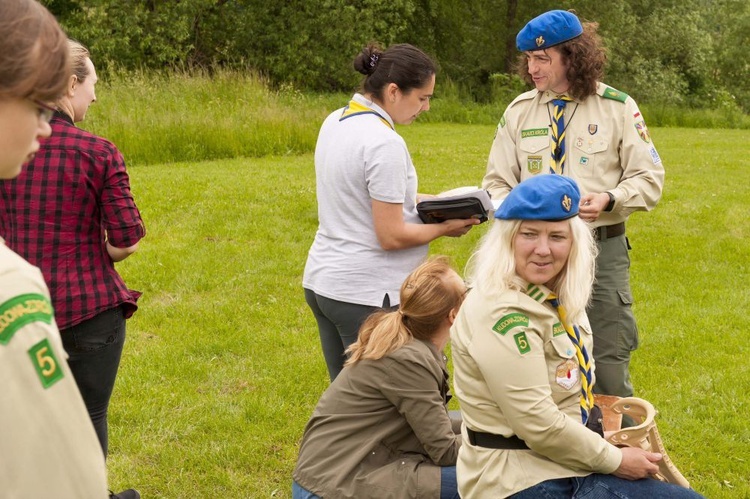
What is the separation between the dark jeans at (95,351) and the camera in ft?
10.9

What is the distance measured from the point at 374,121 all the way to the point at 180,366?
278 centimetres

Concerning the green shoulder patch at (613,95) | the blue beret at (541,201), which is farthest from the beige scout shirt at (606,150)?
the blue beret at (541,201)

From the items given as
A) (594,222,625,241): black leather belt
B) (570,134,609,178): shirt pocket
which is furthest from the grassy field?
(570,134,609,178): shirt pocket

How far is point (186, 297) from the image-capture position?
7176 millimetres

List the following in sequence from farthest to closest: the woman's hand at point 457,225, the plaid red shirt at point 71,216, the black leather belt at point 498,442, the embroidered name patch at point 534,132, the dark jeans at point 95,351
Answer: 1. the embroidered name patch at point 534,132
2. the woman's hand at point 457,225
3. the dark jeans at point 95,351
4. the plaid red shirt at point 71,216
5. the black leather belt at point 498,442

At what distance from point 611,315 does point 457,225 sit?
34.1 inches

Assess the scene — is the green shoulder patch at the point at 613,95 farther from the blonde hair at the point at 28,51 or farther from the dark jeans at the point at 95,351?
the blonde hair at the point at 28,51

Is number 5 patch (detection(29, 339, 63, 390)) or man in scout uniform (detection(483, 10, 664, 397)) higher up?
number 5 patch (detection(29, 339, 63, 390))

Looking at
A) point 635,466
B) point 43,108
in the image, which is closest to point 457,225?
point 635,466

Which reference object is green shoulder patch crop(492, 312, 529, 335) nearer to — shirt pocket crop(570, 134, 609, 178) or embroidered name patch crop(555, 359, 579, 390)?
embroidered name patch crop(555, 359, 579, 390)

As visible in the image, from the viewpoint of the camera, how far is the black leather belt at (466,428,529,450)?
9.30 ft

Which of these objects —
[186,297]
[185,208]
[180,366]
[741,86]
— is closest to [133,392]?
[180,366]

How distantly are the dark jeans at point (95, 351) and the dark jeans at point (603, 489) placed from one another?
1.61 meters

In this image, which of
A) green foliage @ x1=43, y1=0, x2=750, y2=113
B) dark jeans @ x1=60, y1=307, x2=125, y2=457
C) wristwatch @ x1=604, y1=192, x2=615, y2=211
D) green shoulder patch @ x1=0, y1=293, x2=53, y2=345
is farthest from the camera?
green foliage @ x1=43, y1=0, x2=750, y2=113
